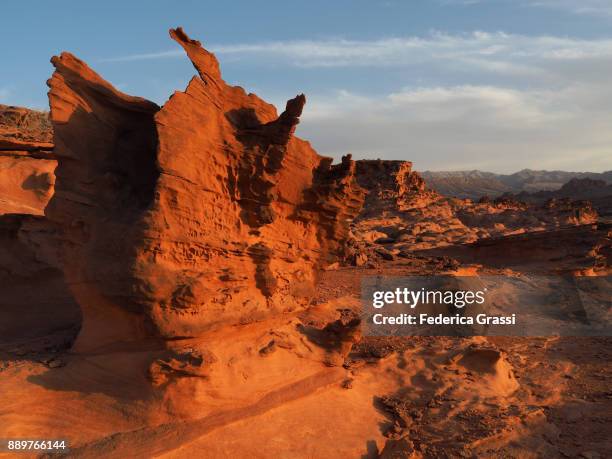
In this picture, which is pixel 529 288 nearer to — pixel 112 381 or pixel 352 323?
pixel 352 323

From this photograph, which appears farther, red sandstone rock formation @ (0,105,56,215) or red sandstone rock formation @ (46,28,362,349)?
red sandstone rock formation @ (0,105,56,215)

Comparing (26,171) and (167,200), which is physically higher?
(26,171)

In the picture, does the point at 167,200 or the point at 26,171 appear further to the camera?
the point at 26,171

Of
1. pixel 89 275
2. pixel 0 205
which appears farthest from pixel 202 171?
pixel 0 205

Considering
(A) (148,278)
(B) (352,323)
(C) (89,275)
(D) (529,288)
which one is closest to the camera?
(A) (148,278)

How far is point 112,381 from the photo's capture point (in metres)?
3.86

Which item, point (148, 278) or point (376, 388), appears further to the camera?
point (376, 388)

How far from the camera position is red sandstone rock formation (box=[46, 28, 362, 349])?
3.81 meters

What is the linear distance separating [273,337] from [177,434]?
1.40m

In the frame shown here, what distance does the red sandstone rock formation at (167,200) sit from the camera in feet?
12.5

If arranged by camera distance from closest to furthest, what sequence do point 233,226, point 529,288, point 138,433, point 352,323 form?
1. point 138,433
2. point 233,226
3. point 352,323
4. point 529,288

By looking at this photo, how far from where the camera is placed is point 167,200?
12.6ft

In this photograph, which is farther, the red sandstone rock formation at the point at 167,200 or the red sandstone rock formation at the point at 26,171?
the red sandstone rock formation at the point at 26,171

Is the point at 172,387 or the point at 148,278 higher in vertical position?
the point at 148,278
